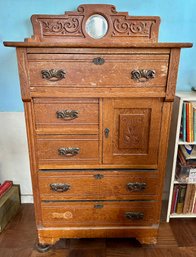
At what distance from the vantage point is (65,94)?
1.02 m

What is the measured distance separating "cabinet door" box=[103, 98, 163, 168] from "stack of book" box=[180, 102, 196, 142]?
0.33 meters

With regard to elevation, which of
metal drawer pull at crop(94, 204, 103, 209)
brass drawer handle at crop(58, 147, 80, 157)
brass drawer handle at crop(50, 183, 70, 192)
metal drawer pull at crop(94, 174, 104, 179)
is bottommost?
metal drawer pull at crop(94, 204, 103, 209)

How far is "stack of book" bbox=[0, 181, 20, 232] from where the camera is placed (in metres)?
1.51

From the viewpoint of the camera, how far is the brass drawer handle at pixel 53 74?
0.99 metres

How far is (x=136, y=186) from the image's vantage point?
1.20m

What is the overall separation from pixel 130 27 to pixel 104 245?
4.77ft

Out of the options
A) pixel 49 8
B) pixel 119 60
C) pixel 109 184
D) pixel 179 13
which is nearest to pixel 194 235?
pixel 109 184

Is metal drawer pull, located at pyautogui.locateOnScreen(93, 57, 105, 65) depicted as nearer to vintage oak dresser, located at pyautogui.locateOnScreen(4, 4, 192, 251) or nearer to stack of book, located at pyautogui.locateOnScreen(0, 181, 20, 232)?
vintage oak dresser, located at pyautogui.locateOnScreen(4, 4, 192, 251)

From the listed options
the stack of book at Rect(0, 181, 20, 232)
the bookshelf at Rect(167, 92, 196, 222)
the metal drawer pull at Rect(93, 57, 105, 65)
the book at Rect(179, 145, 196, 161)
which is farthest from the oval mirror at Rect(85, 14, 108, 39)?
the stack of book at Rect(0, 181, 20, 232)

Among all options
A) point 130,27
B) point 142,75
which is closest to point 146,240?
point 142,75

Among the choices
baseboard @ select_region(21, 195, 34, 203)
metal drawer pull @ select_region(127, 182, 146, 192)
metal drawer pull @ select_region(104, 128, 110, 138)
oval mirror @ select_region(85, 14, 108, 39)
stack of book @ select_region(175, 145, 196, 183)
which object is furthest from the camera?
baseboard @ select_region(21, 195, 34, 203)

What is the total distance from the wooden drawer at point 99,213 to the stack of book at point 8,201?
452 mm

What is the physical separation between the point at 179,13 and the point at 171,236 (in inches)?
60.7

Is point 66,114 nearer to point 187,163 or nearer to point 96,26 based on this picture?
point 96,26
